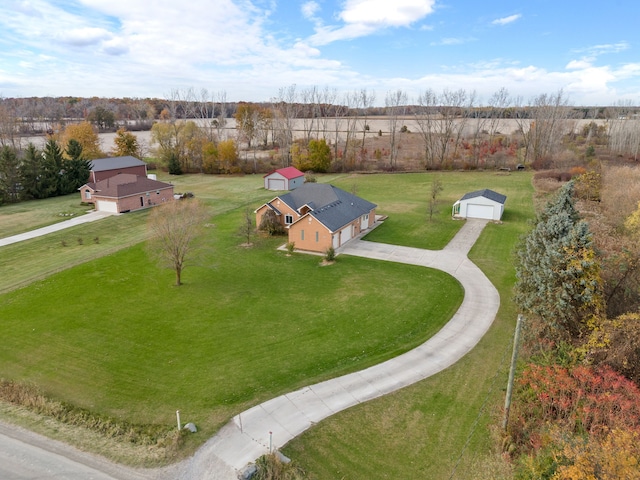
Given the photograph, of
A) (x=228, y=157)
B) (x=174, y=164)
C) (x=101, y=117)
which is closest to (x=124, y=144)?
(x=174, y=164)

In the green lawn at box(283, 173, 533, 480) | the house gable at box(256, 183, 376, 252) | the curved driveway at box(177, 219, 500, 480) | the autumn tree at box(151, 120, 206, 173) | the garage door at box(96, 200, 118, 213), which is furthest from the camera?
the autumn tree at box(151, 120, 206, 173)

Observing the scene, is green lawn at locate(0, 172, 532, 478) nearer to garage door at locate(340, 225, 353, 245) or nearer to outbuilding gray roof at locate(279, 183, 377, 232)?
garage door at locate(340, 225, 353, 245)

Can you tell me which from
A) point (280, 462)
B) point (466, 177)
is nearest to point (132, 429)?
point (280, 462)

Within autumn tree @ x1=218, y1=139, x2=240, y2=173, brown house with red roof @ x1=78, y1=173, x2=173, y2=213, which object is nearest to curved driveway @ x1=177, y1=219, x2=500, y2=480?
brown house with red roof @ x1=78, y1=173, x2=173, y2=213

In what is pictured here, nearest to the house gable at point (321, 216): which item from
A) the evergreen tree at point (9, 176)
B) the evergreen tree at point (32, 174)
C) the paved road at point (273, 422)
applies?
the paved road at point (273, 422)

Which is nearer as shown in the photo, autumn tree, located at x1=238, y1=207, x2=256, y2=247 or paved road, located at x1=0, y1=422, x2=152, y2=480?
paved road, located at x1=0, y1=422, x2=152, y2=480

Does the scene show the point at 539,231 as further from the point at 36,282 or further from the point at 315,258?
the point at 36,282
